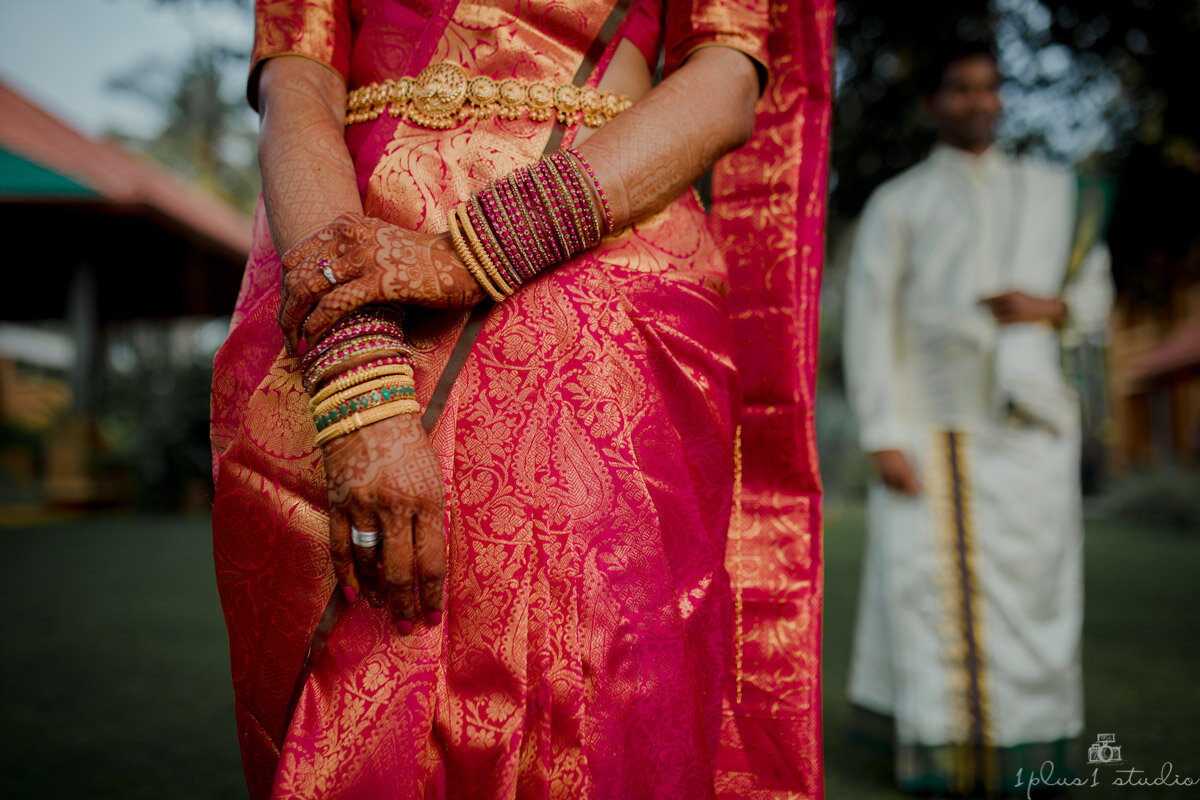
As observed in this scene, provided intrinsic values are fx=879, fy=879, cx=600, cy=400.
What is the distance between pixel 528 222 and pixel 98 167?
10515mm

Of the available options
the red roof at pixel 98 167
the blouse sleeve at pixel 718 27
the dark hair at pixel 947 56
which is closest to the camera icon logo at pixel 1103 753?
the dark hair at pixel 947 56

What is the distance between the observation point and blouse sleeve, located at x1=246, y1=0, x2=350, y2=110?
97 cm

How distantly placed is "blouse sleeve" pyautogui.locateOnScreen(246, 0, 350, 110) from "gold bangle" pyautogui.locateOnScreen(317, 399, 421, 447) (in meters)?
0.45

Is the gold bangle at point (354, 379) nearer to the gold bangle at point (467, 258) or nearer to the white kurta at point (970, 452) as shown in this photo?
the gold bangle at point (467, 258)

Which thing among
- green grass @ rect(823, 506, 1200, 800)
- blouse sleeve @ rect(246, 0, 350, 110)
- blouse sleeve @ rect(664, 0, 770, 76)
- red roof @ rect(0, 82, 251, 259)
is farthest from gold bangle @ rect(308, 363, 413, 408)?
red roof @ rect(0, 82, 251, 259)

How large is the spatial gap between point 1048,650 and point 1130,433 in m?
24.4

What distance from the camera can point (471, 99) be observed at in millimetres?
932

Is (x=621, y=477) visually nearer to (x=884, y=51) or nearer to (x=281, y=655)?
(x=281, y=655)

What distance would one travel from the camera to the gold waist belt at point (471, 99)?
93 centimetres

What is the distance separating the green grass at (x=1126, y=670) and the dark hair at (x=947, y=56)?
6.87 feet

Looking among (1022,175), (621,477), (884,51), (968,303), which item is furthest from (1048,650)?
(884,51)

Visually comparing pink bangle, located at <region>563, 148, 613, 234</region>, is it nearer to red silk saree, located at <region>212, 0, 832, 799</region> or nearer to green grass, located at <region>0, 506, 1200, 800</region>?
red silk saree, located at <region>212, 0, 832, 799</region>

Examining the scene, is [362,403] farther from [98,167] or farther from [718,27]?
[98,167]

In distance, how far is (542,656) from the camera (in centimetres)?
81
